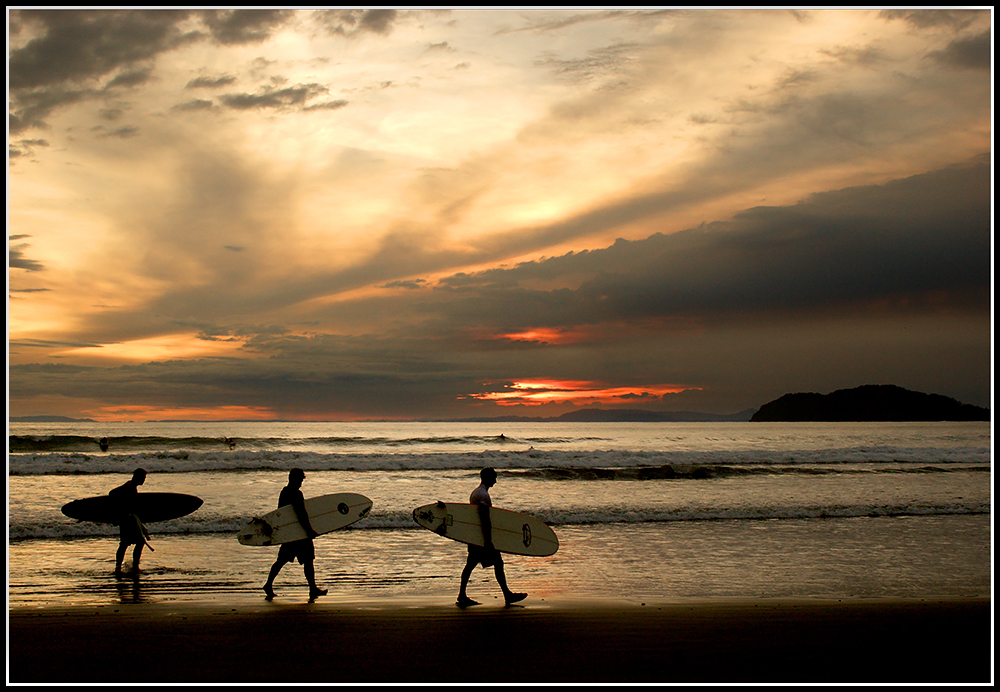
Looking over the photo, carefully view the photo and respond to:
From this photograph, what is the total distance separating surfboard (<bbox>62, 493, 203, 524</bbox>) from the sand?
116 inches

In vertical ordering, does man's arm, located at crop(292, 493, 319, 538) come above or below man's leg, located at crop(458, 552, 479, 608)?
above

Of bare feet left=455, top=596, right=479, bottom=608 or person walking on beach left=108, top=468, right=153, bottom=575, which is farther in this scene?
person walking on beach left=108, top=468, right=153, bottom=575

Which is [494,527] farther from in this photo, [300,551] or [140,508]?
[140,508]

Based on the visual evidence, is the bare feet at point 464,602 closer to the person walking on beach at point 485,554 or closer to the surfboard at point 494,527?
the person walking on beach at point 485,554

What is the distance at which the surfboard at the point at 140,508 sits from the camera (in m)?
10.7

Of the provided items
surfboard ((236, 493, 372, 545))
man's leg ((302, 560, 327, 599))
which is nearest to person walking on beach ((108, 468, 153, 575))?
surfboard ((236, 493, 372, 545))

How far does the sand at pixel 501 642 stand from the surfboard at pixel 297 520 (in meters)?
0.90

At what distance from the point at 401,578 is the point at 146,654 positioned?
4.32 m

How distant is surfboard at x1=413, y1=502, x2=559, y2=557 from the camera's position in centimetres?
810

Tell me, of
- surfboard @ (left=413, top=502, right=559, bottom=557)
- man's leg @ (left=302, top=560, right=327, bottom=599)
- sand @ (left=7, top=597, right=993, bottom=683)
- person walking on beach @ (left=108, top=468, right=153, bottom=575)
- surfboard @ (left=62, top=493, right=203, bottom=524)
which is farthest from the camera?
surfboard @ (left=62, top=493, right=203, bottom=524)

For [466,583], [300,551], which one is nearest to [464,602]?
[466,583]

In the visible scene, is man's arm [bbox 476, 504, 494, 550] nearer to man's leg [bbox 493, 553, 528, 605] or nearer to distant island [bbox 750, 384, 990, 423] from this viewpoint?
man's leg [bbox 493, 553, 528, 605]

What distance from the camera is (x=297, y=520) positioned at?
8516 millimetres

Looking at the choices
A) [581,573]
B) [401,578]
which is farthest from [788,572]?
[401,578]
